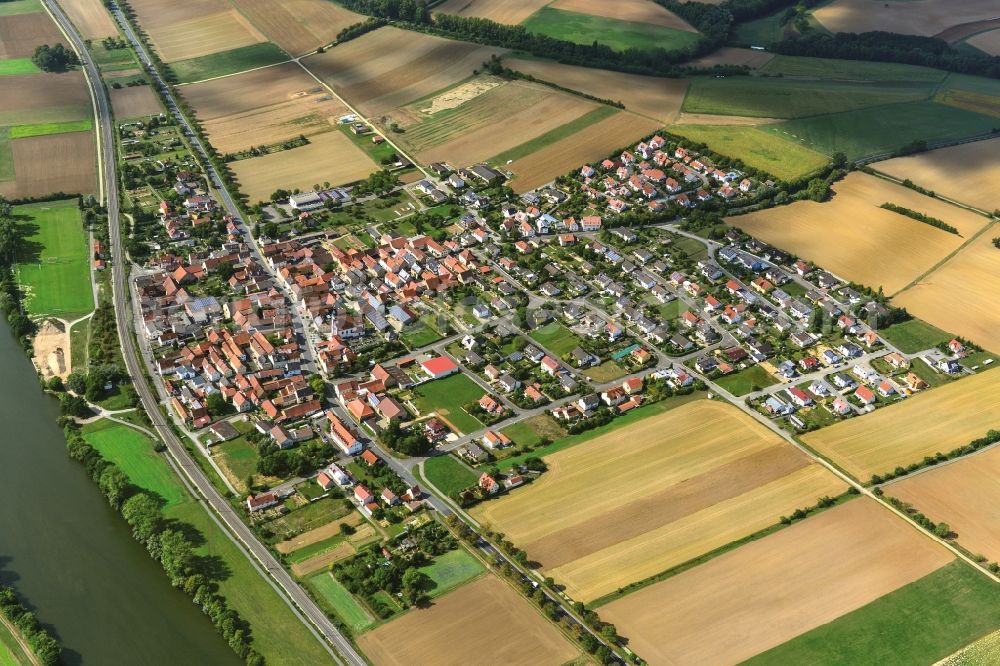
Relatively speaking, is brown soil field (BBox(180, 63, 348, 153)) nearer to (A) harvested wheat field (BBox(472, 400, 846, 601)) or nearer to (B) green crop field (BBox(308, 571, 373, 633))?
(A) harvested wheat field (BBox(472, 400, 846, 601))

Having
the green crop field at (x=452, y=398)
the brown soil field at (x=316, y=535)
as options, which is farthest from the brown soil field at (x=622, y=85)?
the brown soil field at (x=316, y=535)

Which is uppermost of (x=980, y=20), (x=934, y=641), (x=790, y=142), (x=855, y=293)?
(x=980, y=20)

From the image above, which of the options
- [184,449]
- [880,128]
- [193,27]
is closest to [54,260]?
[184,449]

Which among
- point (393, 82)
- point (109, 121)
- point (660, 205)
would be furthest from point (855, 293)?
point (109, 121)

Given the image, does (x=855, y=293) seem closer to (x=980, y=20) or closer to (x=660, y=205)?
(x=660, y=205)

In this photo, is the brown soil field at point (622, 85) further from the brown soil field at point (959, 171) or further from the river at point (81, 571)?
the river at point (81, 571)

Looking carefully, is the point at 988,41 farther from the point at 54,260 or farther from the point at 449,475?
the point at 54,260

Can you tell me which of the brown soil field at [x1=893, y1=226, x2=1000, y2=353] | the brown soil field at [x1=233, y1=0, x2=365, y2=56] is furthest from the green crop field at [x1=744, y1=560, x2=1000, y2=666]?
the brown soil field at [x1=233, y1=0, x2=365, y2=56]

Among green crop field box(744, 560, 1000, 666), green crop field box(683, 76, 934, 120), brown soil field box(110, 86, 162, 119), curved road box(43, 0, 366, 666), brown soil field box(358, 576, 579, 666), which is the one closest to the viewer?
brown soil field box(358, 576, 579, 666)
